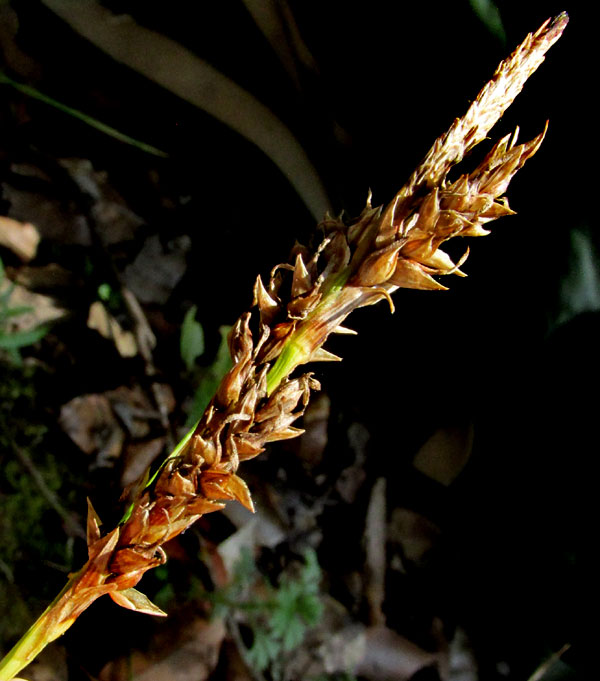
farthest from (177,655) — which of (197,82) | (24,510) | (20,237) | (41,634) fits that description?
(197,82)

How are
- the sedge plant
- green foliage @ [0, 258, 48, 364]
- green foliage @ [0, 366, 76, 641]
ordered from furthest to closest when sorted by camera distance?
green foliage @ [0, 258, 48, 364] → green foliage @ [0, 366, 76, 641] → the sedge plant

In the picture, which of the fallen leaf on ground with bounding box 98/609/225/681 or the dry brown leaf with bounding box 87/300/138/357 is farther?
the dry brown leaf with bounding box 87/300/138/357

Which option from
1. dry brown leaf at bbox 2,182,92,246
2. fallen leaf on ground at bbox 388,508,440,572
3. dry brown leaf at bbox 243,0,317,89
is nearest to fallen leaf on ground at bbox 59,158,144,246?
dry brown leaf at bbox 2,182,92,246

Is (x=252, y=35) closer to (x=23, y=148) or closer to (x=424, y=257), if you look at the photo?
(x=23, y=148)

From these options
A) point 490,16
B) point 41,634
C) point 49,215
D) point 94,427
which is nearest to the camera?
point 41,634

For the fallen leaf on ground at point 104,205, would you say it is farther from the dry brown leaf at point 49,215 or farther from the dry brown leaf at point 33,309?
the dry brown leaf at point 33,309

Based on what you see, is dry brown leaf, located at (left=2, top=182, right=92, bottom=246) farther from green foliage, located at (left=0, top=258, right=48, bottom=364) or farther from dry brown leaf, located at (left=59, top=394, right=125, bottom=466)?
dry brown leaf, located at (left=59, top=394, right=125, bottom=466)

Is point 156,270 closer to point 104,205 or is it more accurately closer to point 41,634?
point 104,205
